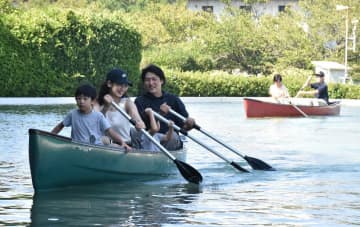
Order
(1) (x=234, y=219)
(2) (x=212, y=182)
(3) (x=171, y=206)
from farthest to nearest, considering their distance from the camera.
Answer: (2) (x=212, y=182), (3) (x=171, y=206), (1) (x=234, y=219)

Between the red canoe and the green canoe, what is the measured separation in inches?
719

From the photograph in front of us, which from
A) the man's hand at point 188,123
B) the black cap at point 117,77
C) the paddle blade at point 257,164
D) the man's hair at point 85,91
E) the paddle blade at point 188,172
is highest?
the black cap at point 117,77

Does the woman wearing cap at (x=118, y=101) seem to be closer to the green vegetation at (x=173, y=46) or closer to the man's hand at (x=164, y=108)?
the man's hand at (x=164, y=108)

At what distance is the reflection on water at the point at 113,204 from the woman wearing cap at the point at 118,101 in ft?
2.56

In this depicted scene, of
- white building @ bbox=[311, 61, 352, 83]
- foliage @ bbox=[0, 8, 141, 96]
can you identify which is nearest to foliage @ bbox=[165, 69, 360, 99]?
white building @ bbox=[311, 61, 352, 83]

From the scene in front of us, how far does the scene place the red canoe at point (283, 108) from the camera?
32.7m

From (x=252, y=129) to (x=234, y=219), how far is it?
16337 millimetres

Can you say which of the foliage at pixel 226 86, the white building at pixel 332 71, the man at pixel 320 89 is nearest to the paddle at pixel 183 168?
the man at pixel 320 89

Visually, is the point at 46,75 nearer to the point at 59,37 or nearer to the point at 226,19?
the point at 59,37

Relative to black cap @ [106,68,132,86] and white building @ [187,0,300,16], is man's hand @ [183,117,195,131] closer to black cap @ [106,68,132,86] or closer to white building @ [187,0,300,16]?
black cap @ [106,68,132,86]

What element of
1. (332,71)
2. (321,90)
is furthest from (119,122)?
→ (332,71)

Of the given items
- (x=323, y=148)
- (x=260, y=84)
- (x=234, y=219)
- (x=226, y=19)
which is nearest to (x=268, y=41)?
(x=226, y=19)

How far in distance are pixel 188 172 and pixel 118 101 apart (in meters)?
1.42

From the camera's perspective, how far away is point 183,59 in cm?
5822
